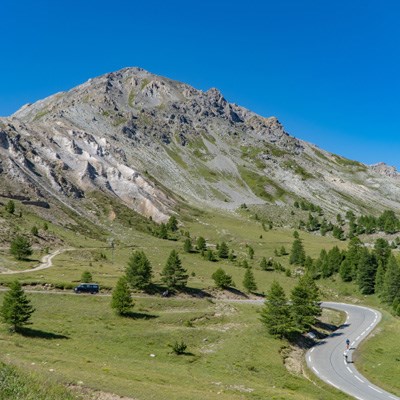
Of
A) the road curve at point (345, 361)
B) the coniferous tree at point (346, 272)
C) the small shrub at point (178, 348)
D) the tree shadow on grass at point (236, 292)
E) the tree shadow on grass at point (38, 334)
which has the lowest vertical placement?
the tree shadow on grass at point (38, 334)

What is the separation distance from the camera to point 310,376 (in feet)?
159

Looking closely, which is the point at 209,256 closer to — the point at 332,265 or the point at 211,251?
the point at 211,251

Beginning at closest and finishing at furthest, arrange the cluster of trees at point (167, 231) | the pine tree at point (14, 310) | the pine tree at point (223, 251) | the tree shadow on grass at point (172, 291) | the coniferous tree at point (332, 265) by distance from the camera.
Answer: the pine tree at point (14, 310)
the tree shadow on grass at point (172, 291)
the coniferous tree at point (332, 265)
the pine tree at point (223, 251)
the cluster of trees at point (167, 231)

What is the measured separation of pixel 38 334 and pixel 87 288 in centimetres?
2085

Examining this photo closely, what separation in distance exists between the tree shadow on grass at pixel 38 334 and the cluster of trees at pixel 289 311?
100 feet

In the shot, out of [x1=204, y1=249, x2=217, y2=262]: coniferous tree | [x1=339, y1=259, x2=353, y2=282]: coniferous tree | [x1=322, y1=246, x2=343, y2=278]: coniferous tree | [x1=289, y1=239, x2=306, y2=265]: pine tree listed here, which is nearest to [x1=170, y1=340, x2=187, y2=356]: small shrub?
[x1=204, y1=249, x2=217, y2=262]: coniferous tree

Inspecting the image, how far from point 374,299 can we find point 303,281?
148 feet

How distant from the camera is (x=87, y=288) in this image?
214ft

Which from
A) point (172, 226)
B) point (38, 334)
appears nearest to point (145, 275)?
point (38, 334)

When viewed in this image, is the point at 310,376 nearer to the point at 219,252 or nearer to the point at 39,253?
the point at 39,253

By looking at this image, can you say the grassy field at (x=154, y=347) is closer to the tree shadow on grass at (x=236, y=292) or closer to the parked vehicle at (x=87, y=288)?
the parked vehicle at (x=87, y=288)

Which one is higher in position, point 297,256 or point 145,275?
point 297,256

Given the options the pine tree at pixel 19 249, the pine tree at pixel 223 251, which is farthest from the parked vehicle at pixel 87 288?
the pine tree at pixel 223 251

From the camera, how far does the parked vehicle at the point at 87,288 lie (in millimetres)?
64750
